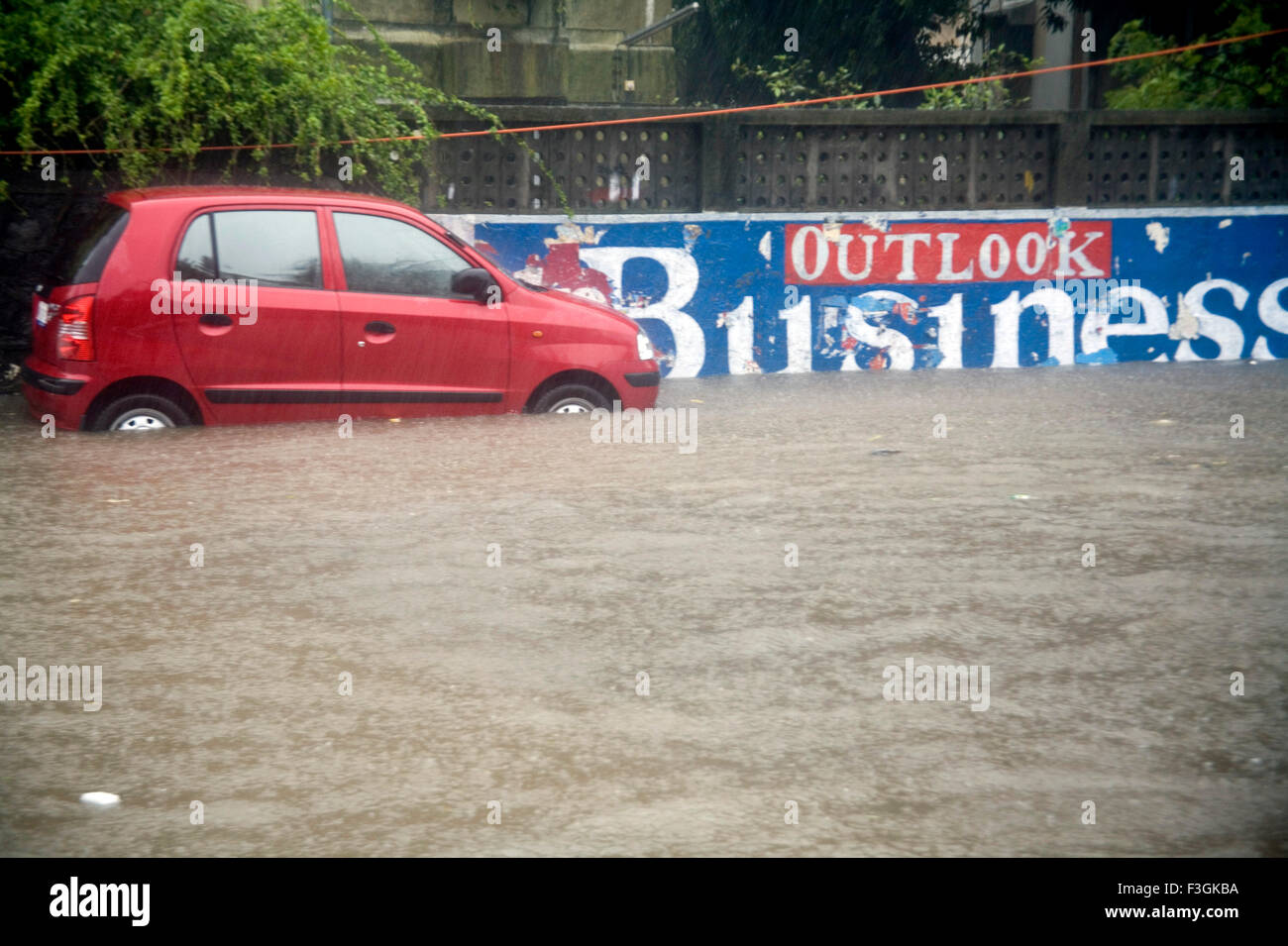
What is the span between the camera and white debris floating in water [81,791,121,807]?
3777mm

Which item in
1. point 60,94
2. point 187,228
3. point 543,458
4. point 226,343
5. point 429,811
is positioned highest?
point 60,94

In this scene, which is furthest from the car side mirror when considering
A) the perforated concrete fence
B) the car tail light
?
the perforated concrete fence

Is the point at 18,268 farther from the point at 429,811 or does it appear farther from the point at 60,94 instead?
the point at 429,811

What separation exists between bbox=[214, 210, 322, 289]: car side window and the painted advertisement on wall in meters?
→ 3.16

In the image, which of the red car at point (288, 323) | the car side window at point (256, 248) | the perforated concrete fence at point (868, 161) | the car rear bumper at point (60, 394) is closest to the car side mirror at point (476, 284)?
the red car at point (288, 323)

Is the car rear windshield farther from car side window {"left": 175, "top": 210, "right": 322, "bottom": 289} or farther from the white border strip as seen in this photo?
the white border strip

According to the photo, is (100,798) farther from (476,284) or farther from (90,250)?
(476,284)

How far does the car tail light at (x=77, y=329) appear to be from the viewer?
28.9 feet

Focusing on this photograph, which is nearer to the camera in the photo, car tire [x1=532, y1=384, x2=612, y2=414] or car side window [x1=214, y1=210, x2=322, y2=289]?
car side window [x1=214, y1=210, x2=322, y2=289]

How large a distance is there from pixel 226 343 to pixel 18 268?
10.3ft

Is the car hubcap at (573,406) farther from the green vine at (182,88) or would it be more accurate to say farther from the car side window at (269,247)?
the green vine at (182,88)

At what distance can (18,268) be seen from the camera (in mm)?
11219

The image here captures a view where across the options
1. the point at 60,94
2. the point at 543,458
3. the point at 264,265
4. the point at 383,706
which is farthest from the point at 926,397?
the point at 383,706

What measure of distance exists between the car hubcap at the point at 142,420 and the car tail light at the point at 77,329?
422 millimetres
